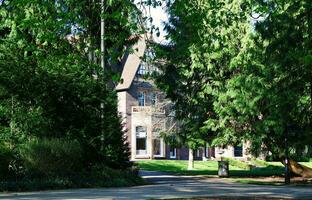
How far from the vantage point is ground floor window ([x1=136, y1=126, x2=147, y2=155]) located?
52234mm

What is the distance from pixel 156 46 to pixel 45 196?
23.8 feet

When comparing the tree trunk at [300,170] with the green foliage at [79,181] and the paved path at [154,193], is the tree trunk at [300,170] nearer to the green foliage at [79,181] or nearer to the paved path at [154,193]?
the paved path at [154,193]

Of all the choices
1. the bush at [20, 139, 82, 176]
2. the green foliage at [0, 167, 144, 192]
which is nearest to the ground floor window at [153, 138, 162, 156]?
the green foliage at [0, 167, 144, 192]

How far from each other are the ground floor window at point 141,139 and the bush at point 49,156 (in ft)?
99.2

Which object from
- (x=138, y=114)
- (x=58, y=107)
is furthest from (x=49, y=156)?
(x=138, y=114)

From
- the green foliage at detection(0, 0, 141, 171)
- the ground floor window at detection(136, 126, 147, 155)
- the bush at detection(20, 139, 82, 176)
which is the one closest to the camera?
the bush at detection(20, 139, 82, 176)

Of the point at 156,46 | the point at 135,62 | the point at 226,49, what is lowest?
the point at 156,46

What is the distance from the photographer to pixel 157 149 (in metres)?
53.4

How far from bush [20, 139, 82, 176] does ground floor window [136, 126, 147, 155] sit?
30.2m

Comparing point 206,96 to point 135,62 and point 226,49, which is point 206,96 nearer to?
point 226,49

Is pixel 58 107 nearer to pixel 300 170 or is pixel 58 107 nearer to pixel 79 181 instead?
pixel 79 181

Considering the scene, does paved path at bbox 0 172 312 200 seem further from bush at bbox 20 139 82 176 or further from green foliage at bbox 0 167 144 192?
bush at bbox 20 139 82 176

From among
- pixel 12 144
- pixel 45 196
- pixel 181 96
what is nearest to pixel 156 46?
pixel 45 196

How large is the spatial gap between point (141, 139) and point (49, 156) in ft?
103
